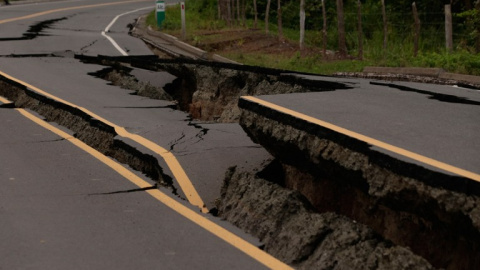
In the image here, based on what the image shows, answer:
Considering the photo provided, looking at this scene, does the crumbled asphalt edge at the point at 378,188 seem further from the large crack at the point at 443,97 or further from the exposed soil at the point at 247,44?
the exposed soil at the point at 247,44

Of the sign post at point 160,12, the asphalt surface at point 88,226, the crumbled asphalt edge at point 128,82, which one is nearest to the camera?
the asphalt surface at point 88,226

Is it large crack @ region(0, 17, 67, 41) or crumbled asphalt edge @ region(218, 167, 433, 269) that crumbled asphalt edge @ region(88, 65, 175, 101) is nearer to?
crumbled asphalt edge @ region(218, 167, 433, 269)

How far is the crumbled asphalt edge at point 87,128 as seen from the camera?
334 inches

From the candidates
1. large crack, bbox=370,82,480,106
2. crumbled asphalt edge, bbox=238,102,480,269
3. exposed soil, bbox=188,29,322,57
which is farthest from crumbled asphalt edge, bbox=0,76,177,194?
exposed soil, bbox=188,29,322,57

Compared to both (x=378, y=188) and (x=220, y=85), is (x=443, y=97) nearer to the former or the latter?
(x=378, y=188)

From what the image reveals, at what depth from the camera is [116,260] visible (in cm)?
553

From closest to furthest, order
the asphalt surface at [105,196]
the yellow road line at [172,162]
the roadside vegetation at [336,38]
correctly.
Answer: the asphalt surface at [105,196] → the yellow road line at [172,162] → the roadside vegetation at [336,38]

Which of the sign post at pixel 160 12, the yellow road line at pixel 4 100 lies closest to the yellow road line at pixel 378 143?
the yellow road line at pixel 4 100

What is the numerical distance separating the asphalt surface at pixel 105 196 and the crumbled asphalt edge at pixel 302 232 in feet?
0.76

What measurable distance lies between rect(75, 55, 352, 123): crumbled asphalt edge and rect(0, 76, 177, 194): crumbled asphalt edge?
2.41 meters

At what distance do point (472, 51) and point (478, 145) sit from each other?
45.2ft

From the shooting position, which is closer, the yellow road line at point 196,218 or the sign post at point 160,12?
the yellow road line at point 196,218

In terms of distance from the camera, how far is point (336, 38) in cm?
2817

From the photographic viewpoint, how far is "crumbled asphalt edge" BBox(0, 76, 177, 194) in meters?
8.48
